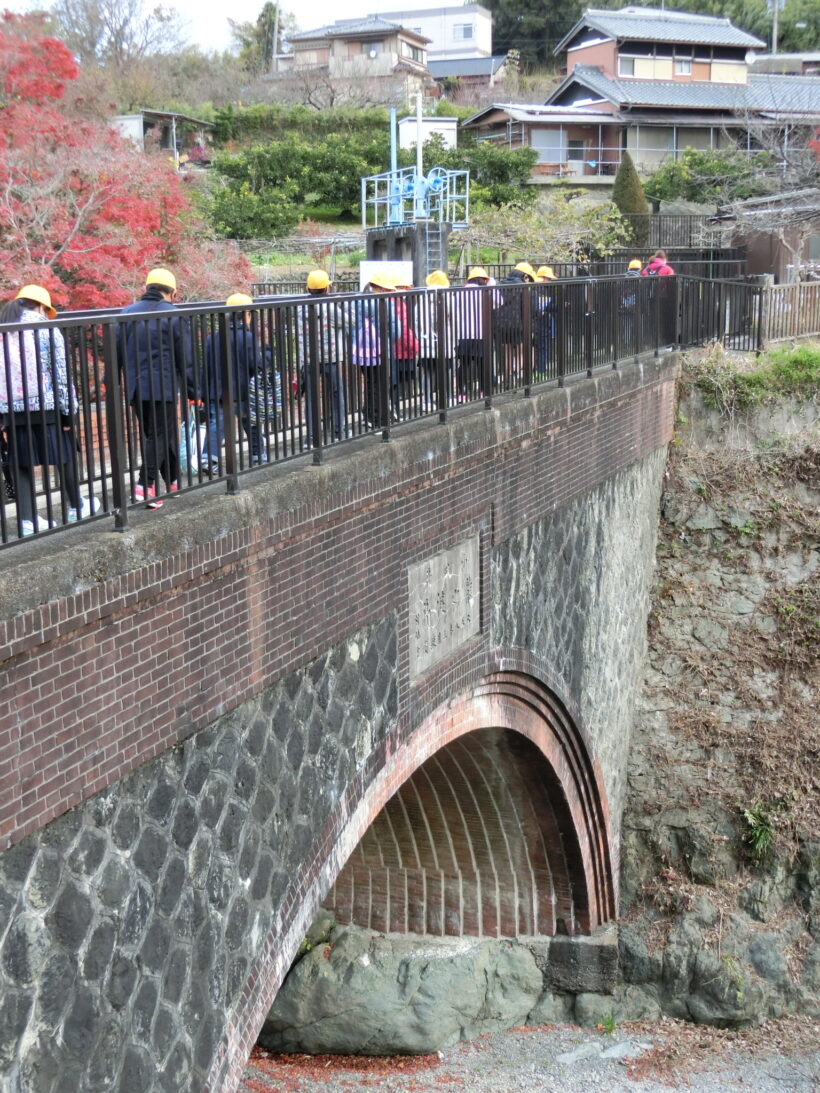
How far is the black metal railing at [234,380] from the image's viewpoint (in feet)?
14.1

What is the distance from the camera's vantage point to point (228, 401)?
16.6 ft

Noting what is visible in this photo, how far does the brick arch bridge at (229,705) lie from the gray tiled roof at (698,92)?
32.5m

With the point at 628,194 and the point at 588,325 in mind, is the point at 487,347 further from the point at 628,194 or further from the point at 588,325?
the point at 628,194

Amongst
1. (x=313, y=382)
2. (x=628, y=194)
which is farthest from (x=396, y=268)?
(x=628, y=194)

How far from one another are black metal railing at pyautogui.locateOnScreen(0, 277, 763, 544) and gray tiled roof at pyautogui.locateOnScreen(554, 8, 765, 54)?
34585 mm

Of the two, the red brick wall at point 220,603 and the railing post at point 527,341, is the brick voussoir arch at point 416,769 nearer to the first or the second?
the red brick wall at point 220,603

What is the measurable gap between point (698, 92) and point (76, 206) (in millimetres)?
30935

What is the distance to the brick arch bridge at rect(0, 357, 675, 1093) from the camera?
12.6 feet

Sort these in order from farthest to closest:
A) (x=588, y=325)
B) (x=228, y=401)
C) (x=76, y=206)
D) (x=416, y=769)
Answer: (x=76, y=206)
(x=588, y=325)
(x=416, y=769)
(x=228, y=401)

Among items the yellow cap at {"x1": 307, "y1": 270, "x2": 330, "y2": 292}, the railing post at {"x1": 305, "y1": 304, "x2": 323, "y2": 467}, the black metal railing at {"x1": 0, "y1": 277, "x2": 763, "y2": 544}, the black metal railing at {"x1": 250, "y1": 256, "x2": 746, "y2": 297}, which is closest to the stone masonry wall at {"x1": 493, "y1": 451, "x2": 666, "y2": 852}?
the black metal railing at {"x1": 0, "y1": 277, "x2": 763, "y2": 544}

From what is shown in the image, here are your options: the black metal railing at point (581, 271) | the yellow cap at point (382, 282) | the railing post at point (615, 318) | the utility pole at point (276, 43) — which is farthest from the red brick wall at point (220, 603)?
the utility pole at point (276, 43)

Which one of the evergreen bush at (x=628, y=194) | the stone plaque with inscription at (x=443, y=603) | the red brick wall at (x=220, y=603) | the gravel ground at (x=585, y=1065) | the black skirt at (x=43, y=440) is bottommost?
the gravel ground at (x=585, y=1065)

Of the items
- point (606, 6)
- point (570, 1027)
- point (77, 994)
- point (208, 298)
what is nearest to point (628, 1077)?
point (570, 1027)

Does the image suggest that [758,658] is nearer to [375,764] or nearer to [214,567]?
[375,764]
